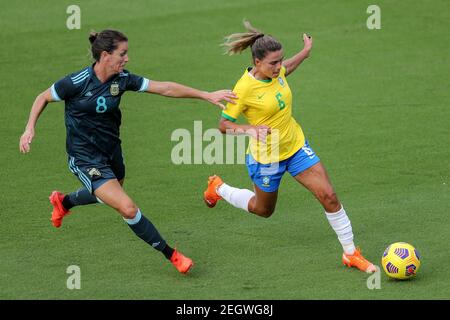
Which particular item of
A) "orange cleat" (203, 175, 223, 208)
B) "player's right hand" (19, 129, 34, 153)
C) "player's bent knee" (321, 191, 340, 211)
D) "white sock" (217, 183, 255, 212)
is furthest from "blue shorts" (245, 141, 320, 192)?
"player's right hand" (19, 129, 34, 153)

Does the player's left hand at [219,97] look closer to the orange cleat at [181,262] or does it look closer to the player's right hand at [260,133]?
the player's right hand at [260,133]

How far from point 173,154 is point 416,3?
7.97 m

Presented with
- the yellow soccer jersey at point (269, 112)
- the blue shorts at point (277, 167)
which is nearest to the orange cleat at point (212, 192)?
the blue shorts at point (277, 167)

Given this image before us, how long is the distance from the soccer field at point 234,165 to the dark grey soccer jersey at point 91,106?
4.00 feet

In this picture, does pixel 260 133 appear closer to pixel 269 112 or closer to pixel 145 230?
pixel 269 112

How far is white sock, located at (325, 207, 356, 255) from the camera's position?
9.10 meters

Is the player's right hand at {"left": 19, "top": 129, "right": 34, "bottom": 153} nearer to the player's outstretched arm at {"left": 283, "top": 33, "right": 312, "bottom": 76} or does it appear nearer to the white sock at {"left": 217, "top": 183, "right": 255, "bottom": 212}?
the white sock at {"left": 217, "top": 183, "right": 255, "bottom": 212}

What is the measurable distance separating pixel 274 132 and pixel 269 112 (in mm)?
203

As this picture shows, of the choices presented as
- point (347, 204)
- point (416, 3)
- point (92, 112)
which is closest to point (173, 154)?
point (347, 204)

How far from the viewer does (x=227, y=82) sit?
50.5 ft

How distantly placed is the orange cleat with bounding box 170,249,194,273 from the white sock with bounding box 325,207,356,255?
1.43 m

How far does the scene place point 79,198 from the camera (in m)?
9.94
